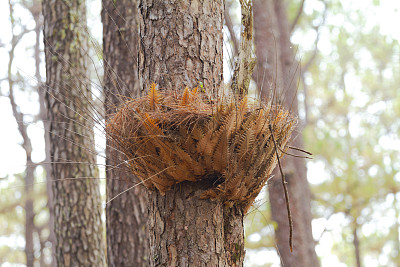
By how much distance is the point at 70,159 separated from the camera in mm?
4152

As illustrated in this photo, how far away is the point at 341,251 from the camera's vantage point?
36.8 feet

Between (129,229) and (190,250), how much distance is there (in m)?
2.37

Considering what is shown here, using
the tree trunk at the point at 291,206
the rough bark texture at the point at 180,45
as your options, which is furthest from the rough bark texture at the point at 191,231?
the tree trunk at the point at 291,206

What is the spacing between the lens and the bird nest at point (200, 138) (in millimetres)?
1604

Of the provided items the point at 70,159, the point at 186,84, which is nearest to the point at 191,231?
the point at 186,84

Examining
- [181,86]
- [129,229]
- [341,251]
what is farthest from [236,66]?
[341,251]

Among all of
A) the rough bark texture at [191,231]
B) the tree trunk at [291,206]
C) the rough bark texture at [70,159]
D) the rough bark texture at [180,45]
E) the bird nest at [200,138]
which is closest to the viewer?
the bird nest at [200,138]

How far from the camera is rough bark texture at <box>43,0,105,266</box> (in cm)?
409

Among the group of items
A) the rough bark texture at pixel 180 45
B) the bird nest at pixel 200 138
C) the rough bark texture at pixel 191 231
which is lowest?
the rough bark texture at pixel 191 231

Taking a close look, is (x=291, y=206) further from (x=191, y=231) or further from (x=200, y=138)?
(x=200, y=138)

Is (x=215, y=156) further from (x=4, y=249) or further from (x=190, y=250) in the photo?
(x=4, y=249)

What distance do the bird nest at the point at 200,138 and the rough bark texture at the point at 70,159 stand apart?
2.44 meters

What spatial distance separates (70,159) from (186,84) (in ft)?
8.43

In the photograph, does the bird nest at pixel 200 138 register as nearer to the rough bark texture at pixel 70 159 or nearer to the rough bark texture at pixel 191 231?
the rough bark texture at pixel 191 231
